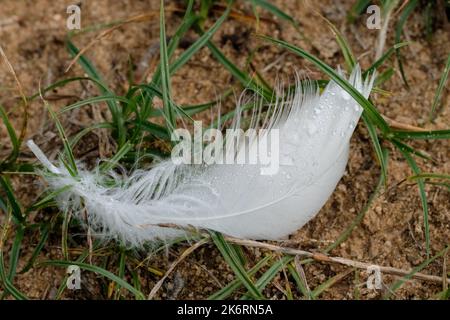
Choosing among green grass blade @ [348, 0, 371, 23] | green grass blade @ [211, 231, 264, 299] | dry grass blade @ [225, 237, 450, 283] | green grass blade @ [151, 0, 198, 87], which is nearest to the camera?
green grass blade @ [211, 231, 264, 299]

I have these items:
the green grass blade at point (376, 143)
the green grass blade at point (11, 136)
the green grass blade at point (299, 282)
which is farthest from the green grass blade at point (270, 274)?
the green grass blade at point (11, 136)

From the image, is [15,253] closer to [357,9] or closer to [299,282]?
[299,282]

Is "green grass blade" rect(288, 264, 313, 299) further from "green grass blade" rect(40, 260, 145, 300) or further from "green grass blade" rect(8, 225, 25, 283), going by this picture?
"green grass blade" rect(8, 225, 25, 283)

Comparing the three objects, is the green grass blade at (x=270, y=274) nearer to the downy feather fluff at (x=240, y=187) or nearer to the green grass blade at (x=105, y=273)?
the downy feather fluff at (x=240, y=187)

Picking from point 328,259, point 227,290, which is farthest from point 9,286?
point 328,259

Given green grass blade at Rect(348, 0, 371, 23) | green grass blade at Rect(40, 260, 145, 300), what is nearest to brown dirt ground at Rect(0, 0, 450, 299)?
green grass blade at Rect(348, 0, 371, 23)
